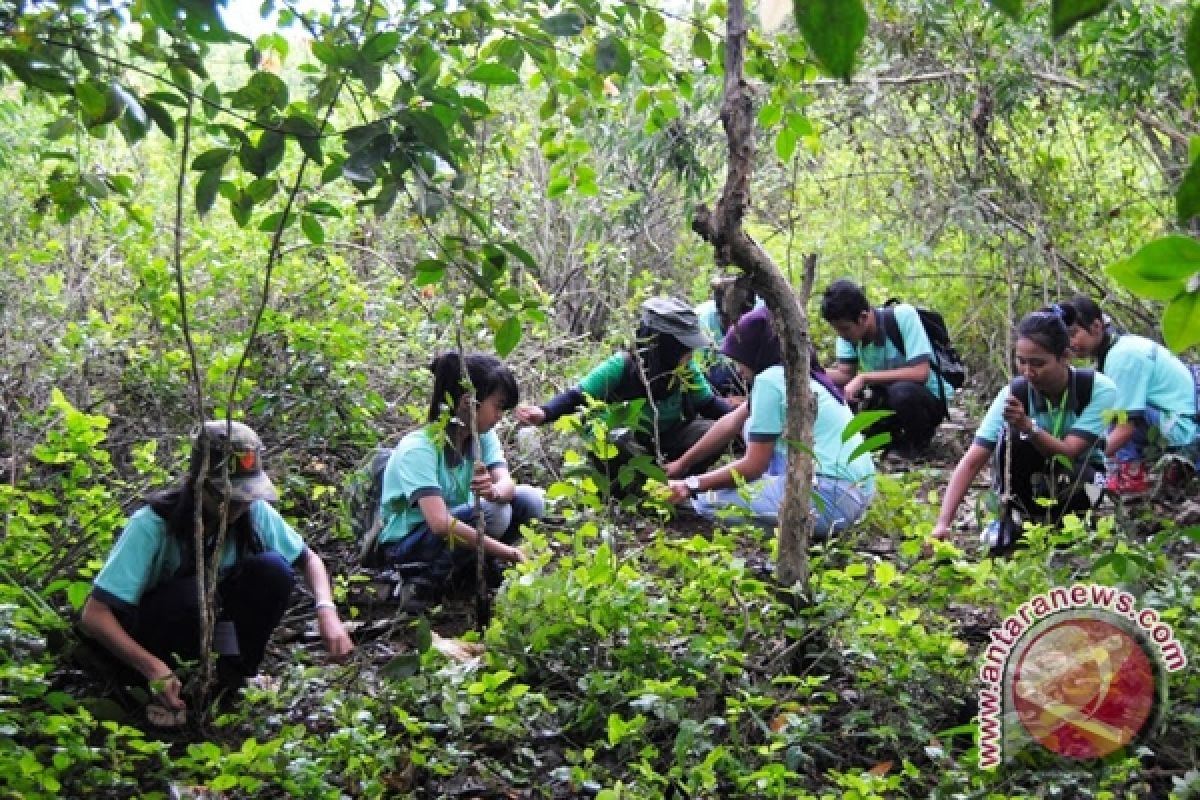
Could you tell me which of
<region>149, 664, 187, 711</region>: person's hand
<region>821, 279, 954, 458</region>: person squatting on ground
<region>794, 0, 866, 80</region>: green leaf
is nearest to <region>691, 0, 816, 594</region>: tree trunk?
<region>149, 664, 187, 711</region>: person's hand

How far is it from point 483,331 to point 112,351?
186 cm

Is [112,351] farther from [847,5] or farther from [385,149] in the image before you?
[847,5]

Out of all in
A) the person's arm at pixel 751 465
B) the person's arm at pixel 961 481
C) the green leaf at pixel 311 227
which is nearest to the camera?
the green leaf at pixel 311 227

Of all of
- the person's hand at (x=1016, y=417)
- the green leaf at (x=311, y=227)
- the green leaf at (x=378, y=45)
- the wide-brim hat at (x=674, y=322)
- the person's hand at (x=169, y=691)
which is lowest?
the person's hand at (x=169, y=691)

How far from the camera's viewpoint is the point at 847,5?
69 cm

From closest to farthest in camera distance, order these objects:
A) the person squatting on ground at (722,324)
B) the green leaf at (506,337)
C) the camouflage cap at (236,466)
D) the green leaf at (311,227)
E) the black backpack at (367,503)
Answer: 1. the green leaf at (506,337)
2. the green leaf at (311,227)
3. the camouflage cap at (236,466)
4. the black backpack at (367,503)
5. the person squatting on ground at (722,324)

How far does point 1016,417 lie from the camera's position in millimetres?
5070

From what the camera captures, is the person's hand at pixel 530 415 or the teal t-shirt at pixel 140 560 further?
the person's hand at pixel 530 415

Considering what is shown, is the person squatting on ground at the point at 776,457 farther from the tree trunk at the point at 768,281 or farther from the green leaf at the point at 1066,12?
the green leaf at the point at 1066,12

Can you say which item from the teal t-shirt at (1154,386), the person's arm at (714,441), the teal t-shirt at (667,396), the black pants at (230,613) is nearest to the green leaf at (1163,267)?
the black pants at (230,613)

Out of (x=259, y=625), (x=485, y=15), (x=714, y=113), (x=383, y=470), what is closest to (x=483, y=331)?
(x=383, y=470)

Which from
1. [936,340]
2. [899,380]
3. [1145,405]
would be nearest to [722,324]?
[899,380]

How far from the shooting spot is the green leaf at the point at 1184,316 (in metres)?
0.82

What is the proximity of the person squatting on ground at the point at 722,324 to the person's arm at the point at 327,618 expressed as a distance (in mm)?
3154
